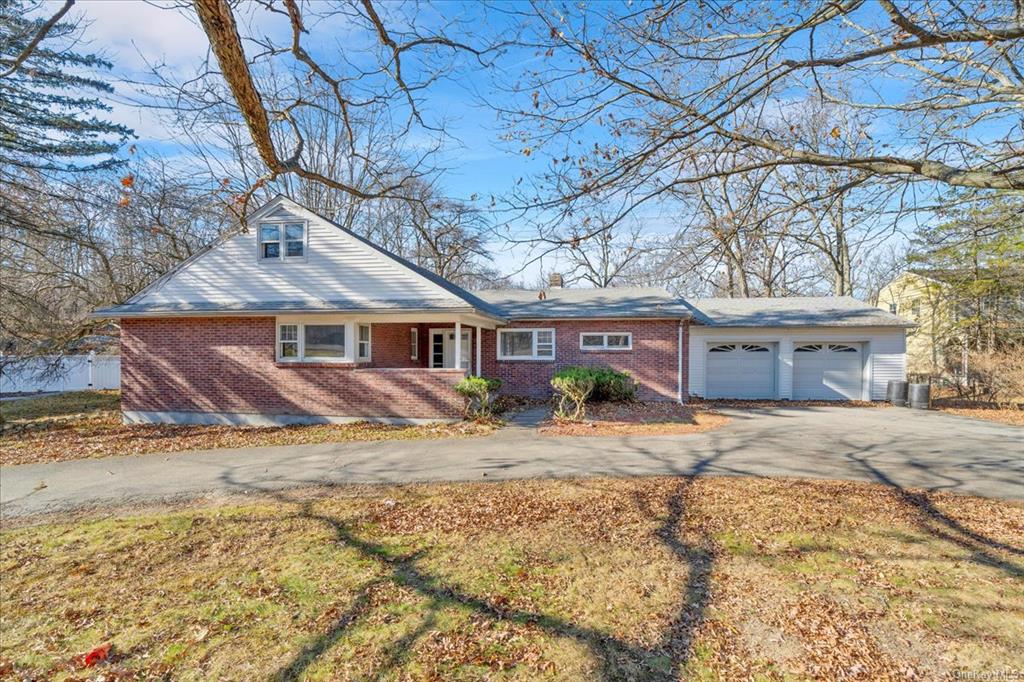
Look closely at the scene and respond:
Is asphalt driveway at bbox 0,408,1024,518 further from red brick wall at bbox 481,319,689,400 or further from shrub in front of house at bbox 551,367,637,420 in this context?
red brick wall at bbox 481,319,689,400

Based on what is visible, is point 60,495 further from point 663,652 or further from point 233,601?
point 663,652

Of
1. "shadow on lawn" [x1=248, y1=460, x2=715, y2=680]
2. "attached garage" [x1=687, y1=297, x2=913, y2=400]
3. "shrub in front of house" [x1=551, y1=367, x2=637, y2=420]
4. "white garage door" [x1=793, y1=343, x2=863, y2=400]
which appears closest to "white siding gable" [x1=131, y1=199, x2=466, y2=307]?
"shrub in front of house" [x1=551, y1=367, x2=637, y2=420]

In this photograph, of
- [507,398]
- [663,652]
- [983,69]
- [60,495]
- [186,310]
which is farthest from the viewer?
[507,398]

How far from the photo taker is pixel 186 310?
1211 centimetres

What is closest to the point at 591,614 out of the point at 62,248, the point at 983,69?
the point at 983,69

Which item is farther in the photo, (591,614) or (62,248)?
(62,248)

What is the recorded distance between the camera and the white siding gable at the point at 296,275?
1216 cm

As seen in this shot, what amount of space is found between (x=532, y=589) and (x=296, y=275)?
1093 cm

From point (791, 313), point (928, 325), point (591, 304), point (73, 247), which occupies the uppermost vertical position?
point (73, 247)

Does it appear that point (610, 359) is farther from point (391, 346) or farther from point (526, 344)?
point (391, 346)

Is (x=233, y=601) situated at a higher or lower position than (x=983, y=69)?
lower

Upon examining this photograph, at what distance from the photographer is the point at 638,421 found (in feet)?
37.4

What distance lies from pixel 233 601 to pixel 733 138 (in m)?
6.14

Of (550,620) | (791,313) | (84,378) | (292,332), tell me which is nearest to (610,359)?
(791,313)
